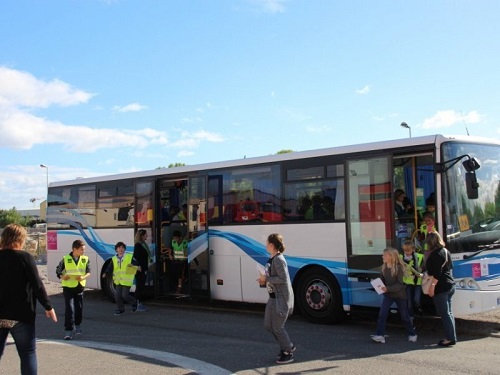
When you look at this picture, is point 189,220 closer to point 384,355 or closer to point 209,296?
point 209,296

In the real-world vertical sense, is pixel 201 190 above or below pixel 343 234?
above

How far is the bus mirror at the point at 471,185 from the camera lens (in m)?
8.55

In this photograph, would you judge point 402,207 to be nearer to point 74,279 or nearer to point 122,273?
point 74,279

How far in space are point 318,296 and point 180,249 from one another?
4.37 meters

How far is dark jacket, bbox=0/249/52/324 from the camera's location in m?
5.45

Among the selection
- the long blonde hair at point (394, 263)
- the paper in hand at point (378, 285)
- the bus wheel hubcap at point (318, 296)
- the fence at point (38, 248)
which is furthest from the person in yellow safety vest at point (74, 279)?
the fence at point (38, 248)

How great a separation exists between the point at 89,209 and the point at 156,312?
420 centimetres

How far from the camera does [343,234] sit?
9891 millimetres

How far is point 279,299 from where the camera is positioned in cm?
730

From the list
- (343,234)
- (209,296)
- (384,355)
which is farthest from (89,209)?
(384,355)

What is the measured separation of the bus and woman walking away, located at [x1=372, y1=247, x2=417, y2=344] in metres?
0.77

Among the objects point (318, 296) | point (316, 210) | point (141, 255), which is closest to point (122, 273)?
point (141, 255)

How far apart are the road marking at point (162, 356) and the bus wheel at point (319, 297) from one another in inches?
132

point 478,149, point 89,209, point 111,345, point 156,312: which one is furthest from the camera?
point 89,209
